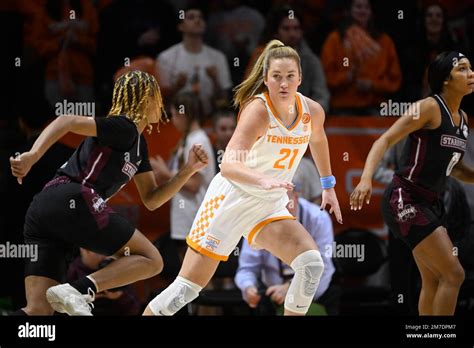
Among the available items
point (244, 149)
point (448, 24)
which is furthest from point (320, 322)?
point (448, 24)

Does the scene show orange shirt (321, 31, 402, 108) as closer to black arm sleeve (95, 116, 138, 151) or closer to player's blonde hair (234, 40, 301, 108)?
player's blonde hair (234, 40, 301, 108)

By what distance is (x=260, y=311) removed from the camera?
25.0 feet

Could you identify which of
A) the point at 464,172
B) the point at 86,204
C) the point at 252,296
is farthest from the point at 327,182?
the point at 86,204

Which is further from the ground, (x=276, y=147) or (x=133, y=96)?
(x=133, y=96)

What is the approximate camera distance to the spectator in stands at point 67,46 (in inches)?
337

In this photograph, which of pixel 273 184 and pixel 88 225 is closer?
pixel 273 184

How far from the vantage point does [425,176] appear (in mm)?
6715

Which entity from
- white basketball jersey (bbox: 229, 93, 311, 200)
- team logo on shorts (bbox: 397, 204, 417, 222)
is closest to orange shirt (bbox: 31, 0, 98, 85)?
white basketball jersey (bbox: 229, 93, 311, 200)

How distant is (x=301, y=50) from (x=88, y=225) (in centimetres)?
320

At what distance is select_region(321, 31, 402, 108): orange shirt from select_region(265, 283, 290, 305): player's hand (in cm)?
189

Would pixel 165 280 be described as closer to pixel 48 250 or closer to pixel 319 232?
pixel 319 232

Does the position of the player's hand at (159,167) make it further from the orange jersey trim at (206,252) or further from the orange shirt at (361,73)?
the orange jersey trim at (206,252)

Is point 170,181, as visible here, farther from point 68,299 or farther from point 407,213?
point 407,213

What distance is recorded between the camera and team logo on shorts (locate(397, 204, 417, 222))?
21.8 ft
